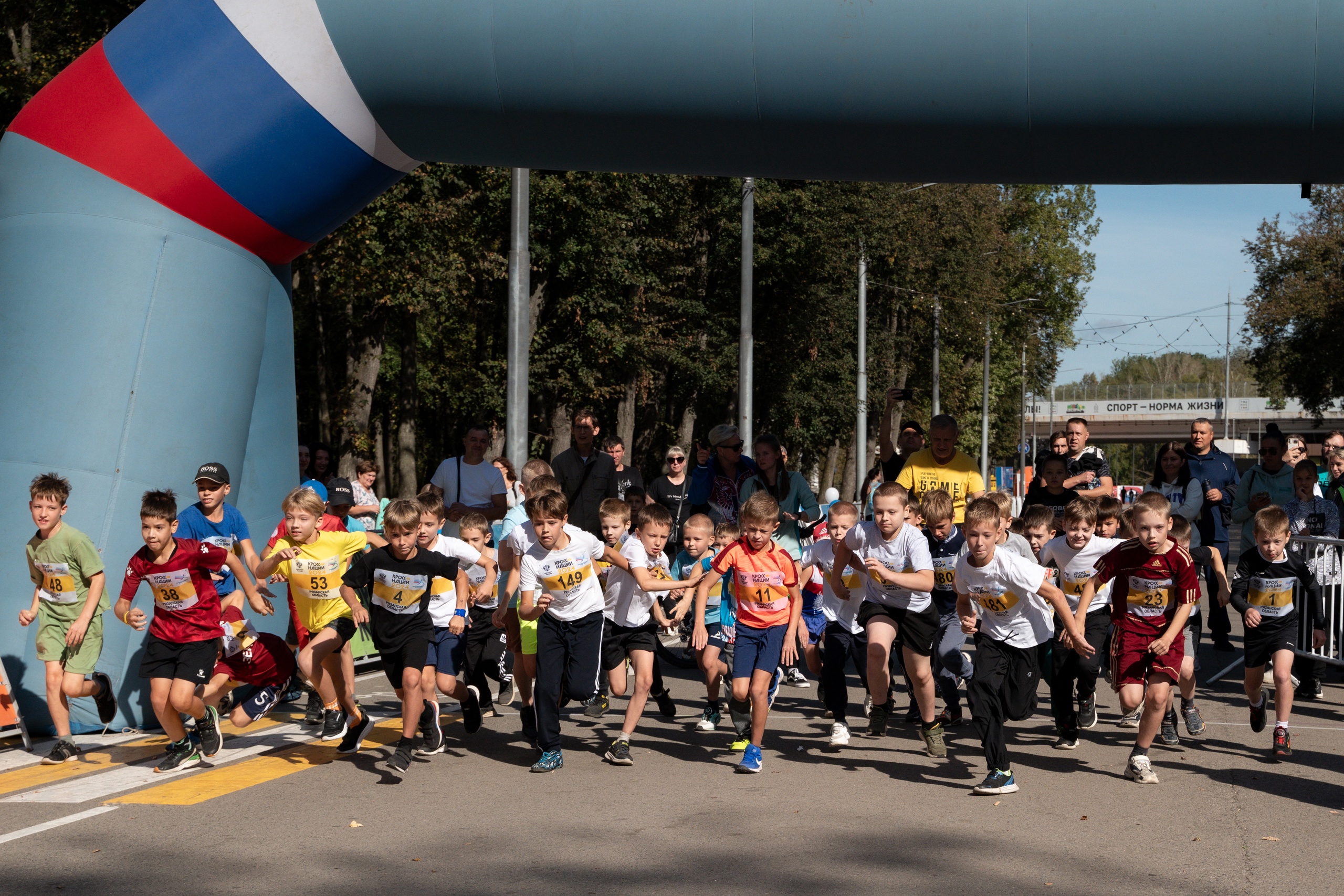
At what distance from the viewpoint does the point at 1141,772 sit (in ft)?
23.9

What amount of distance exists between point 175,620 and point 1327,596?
29.1ft

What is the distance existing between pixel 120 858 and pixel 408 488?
1985 cm

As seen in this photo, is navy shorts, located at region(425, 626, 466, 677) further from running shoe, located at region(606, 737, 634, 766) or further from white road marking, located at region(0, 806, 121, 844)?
white road marking, located at region(0, 806, 121, 844)

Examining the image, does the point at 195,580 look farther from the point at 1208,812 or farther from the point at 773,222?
the point at 773,222

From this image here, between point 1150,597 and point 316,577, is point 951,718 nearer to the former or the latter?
point 1150,597

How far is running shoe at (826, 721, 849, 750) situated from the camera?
325 inches

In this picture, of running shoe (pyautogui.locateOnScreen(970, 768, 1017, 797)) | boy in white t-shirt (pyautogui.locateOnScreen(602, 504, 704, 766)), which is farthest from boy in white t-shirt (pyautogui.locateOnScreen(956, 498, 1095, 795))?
boy in white t-shirt (pyautogui.locateOnScreen(602, 504, 704, 766))

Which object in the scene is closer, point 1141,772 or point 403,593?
point 1141,772

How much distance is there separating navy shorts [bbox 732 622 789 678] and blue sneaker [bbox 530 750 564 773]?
44.8 inches

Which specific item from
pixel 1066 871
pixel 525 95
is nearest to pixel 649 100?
pixel 525 95

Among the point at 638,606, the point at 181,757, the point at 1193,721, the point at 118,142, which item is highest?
the point at 118,142

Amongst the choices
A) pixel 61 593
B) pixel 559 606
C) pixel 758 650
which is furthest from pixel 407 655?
pixel 61 593

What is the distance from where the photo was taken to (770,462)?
36.7 ft

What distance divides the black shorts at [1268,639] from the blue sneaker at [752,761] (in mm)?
3260
